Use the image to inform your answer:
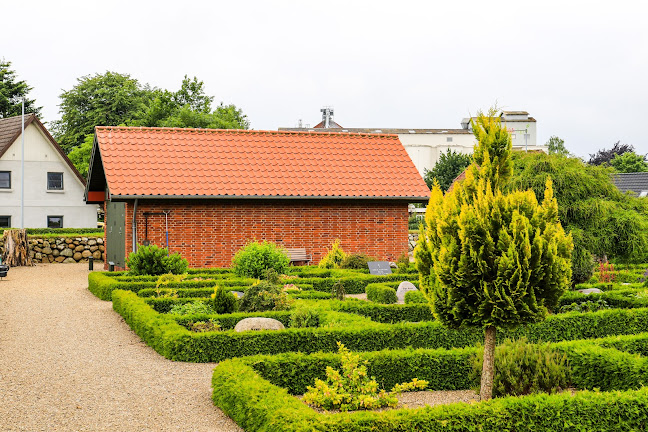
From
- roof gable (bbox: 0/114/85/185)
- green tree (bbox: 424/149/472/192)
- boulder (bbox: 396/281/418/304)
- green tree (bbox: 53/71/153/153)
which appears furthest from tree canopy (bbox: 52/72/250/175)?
boulder (bbox: 396/281/418/304)

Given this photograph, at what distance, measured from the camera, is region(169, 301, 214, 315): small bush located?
44.9 feet

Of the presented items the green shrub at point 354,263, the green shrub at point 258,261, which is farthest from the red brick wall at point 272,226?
the green shrub at point 258,261

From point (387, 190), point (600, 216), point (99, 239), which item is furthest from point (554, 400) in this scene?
point (99, 239)

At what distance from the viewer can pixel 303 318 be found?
40.6ft

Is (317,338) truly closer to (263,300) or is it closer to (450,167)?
(263,300)

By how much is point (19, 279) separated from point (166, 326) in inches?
544

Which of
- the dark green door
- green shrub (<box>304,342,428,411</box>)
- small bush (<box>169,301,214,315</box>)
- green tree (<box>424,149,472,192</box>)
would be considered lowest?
green shrub (<box>304,342,428,411</box>)

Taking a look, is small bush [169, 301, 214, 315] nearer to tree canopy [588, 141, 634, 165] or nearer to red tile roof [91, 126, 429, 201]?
red tile roof [91, 126, 429, 201]

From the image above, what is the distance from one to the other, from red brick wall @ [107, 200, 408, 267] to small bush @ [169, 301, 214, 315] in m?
8.84

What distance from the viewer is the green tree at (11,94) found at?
171 ft

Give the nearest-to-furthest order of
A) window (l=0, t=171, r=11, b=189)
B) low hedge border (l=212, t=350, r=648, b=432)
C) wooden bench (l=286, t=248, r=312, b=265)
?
low hedge border (l=212, t=350, r=648, b=432) → wooden bench (l=286, t=248, r=312, b=265) → window (l=0, t=171, r=11, b=189)

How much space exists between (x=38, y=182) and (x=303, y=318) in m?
30.3

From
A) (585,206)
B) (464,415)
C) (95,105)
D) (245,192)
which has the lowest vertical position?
(464,415)

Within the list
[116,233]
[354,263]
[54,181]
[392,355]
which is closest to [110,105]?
[54,181]
